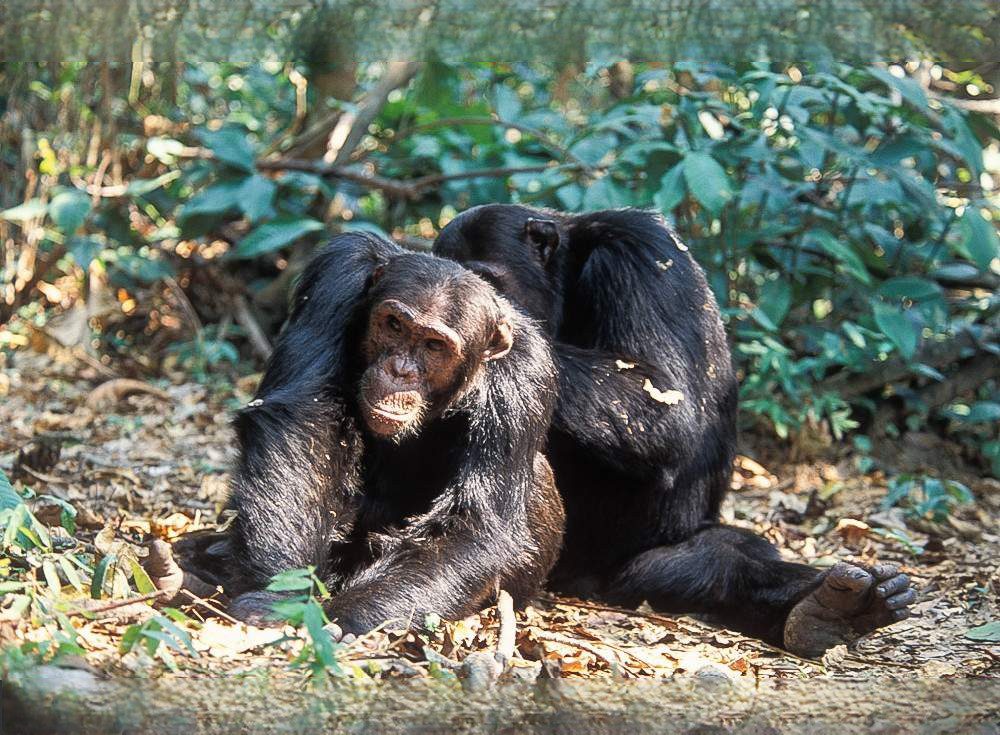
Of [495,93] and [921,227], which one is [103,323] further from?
[921,227]

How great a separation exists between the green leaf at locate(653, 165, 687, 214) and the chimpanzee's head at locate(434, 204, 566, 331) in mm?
1020

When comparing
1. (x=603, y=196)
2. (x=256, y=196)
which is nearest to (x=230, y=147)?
(x=256, y=196)

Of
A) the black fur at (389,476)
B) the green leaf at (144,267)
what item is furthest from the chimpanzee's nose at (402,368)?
the green leaf at (144,267)

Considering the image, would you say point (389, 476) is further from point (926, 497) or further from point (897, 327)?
point (897, 327)

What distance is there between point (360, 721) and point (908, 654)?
278 cm

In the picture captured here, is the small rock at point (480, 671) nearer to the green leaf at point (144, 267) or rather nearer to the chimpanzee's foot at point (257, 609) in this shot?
the chimpanzee's foot at point (257, 609)

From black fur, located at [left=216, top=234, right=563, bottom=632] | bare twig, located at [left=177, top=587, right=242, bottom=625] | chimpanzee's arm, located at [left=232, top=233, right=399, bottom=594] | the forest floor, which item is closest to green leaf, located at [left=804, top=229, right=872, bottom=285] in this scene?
the forest floor

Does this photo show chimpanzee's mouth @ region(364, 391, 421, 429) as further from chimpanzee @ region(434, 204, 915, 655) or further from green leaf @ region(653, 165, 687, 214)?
green leaf @ region(653, 165, 687, 214)

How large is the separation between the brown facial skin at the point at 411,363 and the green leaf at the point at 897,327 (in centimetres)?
335

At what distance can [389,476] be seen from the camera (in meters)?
4.99

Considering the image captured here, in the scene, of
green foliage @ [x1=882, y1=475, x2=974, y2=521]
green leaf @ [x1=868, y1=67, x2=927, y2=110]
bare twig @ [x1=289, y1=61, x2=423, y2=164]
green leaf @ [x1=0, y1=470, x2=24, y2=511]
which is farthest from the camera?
bare twig @ [x1=289, y1=61, x2=423, y2=164]

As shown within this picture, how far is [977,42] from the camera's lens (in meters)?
3.10

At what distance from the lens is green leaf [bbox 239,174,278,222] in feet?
27.2

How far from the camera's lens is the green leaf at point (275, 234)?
8477 millimetres
